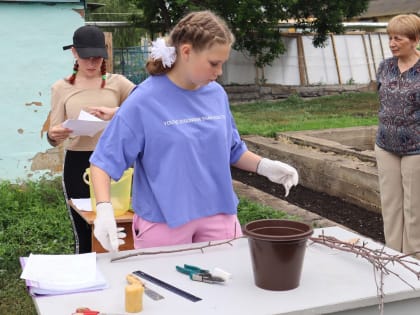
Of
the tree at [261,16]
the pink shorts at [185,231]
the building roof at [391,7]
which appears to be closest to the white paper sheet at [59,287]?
the pink shorts at [185,231]

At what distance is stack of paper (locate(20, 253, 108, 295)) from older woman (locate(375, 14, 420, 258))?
2.42 m

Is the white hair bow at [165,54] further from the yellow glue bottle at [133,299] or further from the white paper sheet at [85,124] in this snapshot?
the white paper sheet at [85,124]

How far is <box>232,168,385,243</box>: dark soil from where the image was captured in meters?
5.22

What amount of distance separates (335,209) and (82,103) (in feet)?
9.88

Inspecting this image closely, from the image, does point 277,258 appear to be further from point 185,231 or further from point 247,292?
point 185,231

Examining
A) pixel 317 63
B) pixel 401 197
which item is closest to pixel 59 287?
pixel 401 197

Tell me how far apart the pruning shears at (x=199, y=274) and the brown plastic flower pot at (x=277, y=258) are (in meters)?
0.12

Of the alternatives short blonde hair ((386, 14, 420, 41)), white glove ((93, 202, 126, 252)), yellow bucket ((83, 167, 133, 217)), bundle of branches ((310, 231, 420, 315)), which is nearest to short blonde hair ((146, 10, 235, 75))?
white glove ((93, 202, 126, 252))

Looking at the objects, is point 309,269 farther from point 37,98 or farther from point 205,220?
point 37,98

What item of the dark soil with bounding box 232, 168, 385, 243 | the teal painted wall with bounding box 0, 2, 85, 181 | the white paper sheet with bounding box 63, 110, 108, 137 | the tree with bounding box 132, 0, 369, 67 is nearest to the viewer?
the white paper sheet with bounding box 63, 110, 108, 137

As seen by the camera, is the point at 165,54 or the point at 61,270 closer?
the point at 61,270

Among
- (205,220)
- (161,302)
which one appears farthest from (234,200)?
(161,302)

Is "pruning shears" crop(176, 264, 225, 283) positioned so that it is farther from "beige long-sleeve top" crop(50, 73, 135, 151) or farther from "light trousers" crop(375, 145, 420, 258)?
"light trousers" crop(375, 145, 420, 258)

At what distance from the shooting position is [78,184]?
3.53 m
